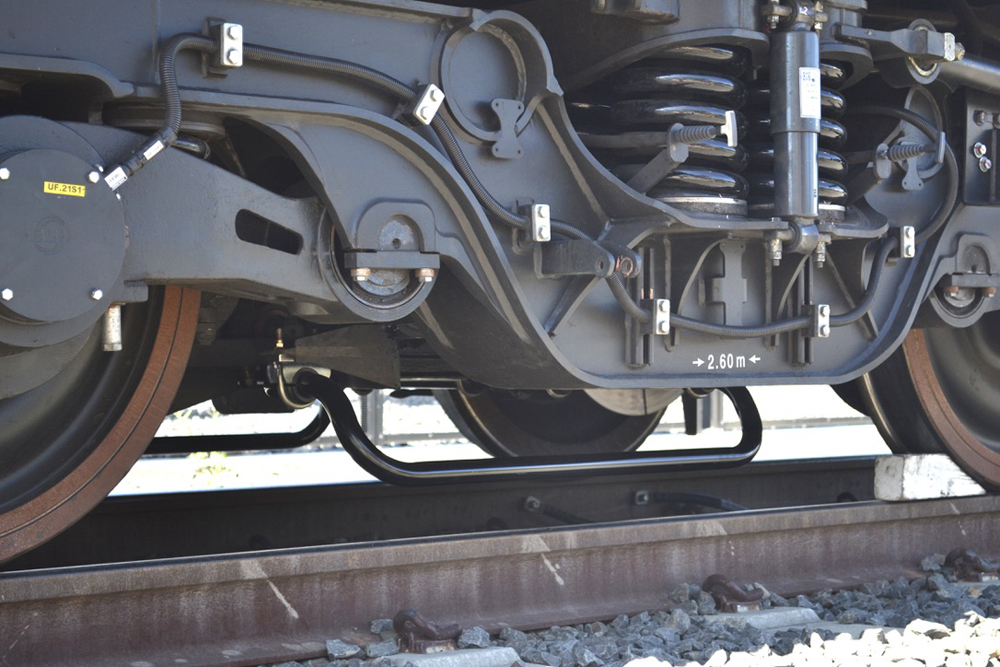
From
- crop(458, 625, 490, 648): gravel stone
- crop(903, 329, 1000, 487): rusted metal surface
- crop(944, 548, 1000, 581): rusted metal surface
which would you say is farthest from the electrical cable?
crop(458, 625, 490, 648): gravel stone

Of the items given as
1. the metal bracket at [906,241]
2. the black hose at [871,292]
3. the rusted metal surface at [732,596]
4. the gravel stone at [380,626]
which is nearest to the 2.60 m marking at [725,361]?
the black hose at [871,292]

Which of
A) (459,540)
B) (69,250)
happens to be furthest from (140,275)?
(459,540)

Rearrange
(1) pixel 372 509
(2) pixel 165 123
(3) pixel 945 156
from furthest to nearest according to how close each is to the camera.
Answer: (1) pixel 372 509
(3) pixel 945 156
(2) pixel 165 123

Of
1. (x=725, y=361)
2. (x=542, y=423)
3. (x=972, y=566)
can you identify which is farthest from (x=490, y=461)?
(x=972, y=566)

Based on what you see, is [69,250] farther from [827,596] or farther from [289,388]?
[827,596]

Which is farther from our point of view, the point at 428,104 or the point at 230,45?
the point at 428,104

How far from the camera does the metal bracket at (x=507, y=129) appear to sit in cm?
365

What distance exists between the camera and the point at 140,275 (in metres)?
3.00

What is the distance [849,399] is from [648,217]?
7.32 ft

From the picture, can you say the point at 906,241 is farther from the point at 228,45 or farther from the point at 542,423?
the point at 228,45

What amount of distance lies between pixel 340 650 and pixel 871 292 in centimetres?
235

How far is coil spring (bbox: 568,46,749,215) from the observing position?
393 centimetres

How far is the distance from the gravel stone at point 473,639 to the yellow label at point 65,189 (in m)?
1.51

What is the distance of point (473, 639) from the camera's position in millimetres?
3443
